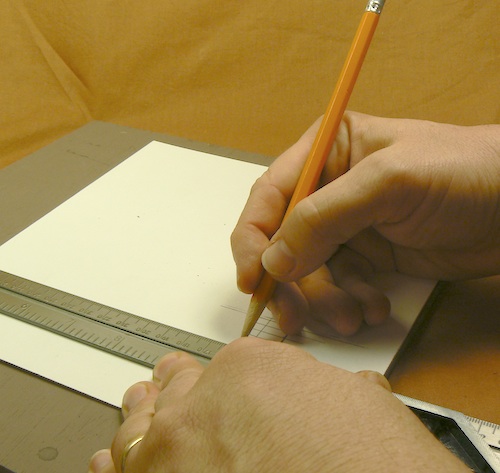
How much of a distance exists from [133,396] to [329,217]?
0.26m

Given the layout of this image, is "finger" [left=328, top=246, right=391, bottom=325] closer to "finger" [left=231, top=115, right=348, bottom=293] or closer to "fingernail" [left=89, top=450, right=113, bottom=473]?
"finger" [left=231, top=115, right=348, bottom=293]

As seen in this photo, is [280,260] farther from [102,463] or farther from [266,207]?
[102,463]

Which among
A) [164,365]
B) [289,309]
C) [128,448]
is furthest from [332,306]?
[128,448]

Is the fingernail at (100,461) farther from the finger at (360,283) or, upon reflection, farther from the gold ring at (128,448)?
the finger at (360,283)

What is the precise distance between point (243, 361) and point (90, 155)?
2.62 ft

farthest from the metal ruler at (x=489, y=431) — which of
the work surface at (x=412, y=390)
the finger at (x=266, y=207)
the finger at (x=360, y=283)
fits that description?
the finger at (x=266, y=207)

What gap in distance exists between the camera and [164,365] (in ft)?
2.19

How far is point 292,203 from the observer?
2.48 feet

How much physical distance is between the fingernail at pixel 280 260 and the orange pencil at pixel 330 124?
0.07 feet

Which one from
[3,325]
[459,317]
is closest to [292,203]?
[459,317]

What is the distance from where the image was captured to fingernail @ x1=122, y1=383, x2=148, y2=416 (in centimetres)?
65

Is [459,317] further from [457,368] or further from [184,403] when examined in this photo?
[184,403]

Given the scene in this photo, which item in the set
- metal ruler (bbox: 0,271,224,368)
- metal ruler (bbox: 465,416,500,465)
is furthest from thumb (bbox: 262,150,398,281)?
metal ruler (bbox: 465,416,500,465)

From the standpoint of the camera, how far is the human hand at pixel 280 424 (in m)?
0.40
